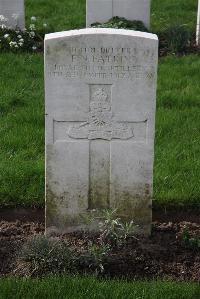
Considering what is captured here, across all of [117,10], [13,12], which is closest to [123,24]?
[117,10]

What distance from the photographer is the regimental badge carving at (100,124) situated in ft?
15.3

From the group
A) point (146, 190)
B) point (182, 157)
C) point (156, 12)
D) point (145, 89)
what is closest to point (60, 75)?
point (145, 89)

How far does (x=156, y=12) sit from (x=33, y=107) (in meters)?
5.00

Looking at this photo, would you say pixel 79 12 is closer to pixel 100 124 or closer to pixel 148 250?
pixel 100 124

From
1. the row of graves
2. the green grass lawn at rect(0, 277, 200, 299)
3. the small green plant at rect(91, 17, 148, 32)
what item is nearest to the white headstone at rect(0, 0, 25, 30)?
the small green plant at rect(91, 17, 148, 32)

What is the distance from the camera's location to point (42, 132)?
661 cm

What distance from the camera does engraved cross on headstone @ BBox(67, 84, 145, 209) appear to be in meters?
4.68

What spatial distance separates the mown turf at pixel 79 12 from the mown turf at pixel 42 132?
1866mm

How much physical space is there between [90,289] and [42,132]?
2684mm

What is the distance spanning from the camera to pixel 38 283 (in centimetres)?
421

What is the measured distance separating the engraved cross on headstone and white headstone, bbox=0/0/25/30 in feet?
18.4

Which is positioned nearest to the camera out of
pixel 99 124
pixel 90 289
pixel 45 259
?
pixel 90 289

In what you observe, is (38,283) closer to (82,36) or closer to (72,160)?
(72,160)

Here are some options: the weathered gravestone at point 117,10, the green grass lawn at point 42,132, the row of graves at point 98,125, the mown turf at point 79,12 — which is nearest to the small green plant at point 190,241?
the row of graves at point 98,125
